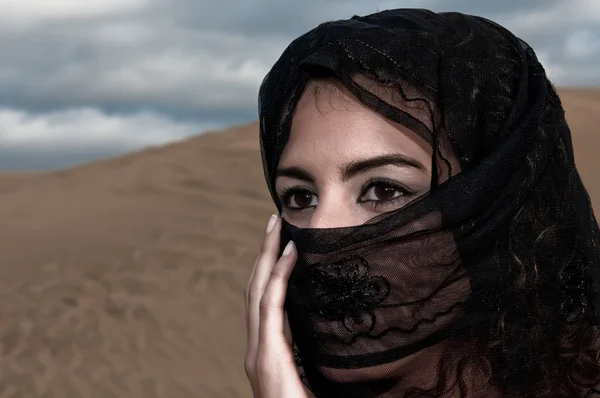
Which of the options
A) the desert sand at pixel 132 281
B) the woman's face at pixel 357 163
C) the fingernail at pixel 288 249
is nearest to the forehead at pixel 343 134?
the woman's face at pixel 357 163

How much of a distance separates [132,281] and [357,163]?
6693 millimetres

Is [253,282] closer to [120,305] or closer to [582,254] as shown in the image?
[582,254]

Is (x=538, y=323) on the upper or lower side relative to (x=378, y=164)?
lower

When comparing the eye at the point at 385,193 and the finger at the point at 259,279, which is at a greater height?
the eye at the point at 385,193

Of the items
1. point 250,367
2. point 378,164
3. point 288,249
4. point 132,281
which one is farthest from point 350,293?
point 132,281

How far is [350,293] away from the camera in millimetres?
2455

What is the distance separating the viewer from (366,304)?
244 cm

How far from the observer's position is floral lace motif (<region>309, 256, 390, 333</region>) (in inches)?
95.8

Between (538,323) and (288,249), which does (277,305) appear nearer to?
(288,249)

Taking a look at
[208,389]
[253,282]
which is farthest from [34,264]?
[253,282]

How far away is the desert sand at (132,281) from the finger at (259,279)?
4785 mm

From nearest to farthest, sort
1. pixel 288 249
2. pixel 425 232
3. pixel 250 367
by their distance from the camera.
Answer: pixel 425 232, pixel 288 249, pixel 250 367

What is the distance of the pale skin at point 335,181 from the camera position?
246cm

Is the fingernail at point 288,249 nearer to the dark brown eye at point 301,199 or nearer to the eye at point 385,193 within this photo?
the dark brown eye at point 301,199
